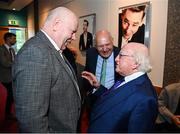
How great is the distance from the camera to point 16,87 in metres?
1.10

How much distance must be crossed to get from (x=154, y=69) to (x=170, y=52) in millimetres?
390

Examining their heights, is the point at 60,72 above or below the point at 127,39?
below

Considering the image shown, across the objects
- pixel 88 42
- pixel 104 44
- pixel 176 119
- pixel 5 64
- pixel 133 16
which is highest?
pixel 133 16

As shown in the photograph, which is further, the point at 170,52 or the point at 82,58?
the point at 82,58

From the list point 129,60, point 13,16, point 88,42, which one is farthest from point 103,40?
point 13,16

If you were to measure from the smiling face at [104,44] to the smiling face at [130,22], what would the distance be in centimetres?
76

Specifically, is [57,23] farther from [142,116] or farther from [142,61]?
[142,116]

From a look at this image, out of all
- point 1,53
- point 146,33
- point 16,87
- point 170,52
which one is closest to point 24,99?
point 16,87

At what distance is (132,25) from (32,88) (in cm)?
238

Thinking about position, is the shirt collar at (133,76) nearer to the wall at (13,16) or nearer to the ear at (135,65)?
the ear at (135,65)

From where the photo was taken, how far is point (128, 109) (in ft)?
4.21

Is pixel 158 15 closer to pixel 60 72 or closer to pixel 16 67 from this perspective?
pixel 60 72

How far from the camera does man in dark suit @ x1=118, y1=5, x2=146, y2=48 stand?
2988 mm

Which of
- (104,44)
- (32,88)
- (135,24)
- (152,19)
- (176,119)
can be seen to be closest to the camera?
(32,88)
